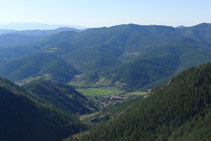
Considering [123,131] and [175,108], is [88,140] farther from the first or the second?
[175,108]

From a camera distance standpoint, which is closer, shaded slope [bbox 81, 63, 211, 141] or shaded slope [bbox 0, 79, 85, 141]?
shaded slope [bbox 81, 63, 211, 141]

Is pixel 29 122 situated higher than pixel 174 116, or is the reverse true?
pixel 174 116

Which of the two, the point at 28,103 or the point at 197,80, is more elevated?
the point at 197,80

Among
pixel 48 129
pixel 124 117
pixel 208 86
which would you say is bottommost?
pixel 48 129

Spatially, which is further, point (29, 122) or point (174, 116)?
point (29, 122)

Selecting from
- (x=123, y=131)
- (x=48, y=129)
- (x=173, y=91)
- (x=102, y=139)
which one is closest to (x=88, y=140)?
(x=102, y=139)

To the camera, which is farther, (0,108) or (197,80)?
(0,108)

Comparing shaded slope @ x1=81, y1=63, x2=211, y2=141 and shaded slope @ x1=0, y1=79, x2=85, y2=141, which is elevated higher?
shaded slope @ x1=81, y1=63, x2=211, y2=141

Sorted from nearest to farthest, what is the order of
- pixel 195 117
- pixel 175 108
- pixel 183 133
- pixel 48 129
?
pixel 183 133 < pixel 195 117 < pixel 175 108 < pixel 48 129
